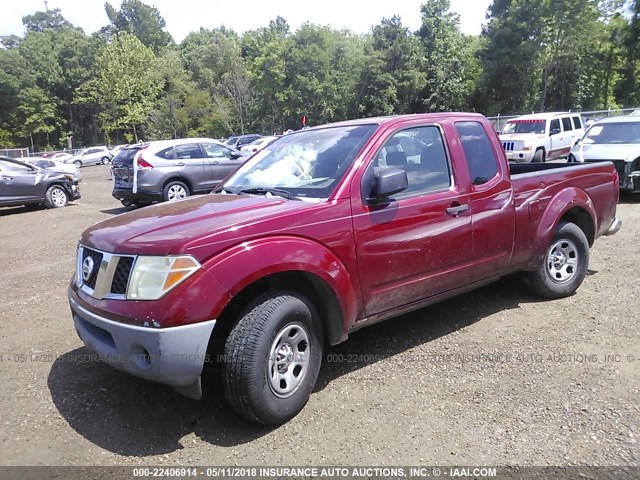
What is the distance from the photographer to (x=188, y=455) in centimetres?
289

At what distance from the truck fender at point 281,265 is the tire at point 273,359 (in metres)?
0.19

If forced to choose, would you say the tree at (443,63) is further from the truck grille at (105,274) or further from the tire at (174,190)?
the truck grille at (105,274)

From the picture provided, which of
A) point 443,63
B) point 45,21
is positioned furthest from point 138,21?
point 443,63

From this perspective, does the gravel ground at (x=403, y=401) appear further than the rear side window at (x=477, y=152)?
No

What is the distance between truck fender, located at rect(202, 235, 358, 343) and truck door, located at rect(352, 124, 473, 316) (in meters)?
0.20

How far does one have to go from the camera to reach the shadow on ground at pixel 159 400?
3.07 m

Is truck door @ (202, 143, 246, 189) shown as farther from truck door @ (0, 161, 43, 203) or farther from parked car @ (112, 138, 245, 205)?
truck door @ (0, 161, 43, 203)

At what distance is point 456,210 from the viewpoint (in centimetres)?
399

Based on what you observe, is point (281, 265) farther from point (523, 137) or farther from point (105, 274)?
point (523, 137)

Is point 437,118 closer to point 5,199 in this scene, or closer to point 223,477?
point 223,477

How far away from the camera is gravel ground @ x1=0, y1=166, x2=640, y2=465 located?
2.88m

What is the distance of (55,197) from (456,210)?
12987mm

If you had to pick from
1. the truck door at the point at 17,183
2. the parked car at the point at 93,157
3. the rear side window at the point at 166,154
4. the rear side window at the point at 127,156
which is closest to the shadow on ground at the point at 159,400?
the rear side window at the point at 166,154

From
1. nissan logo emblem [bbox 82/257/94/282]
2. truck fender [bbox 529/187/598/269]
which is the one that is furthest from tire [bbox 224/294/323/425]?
truck fender [bbox 529/187/598/269]
